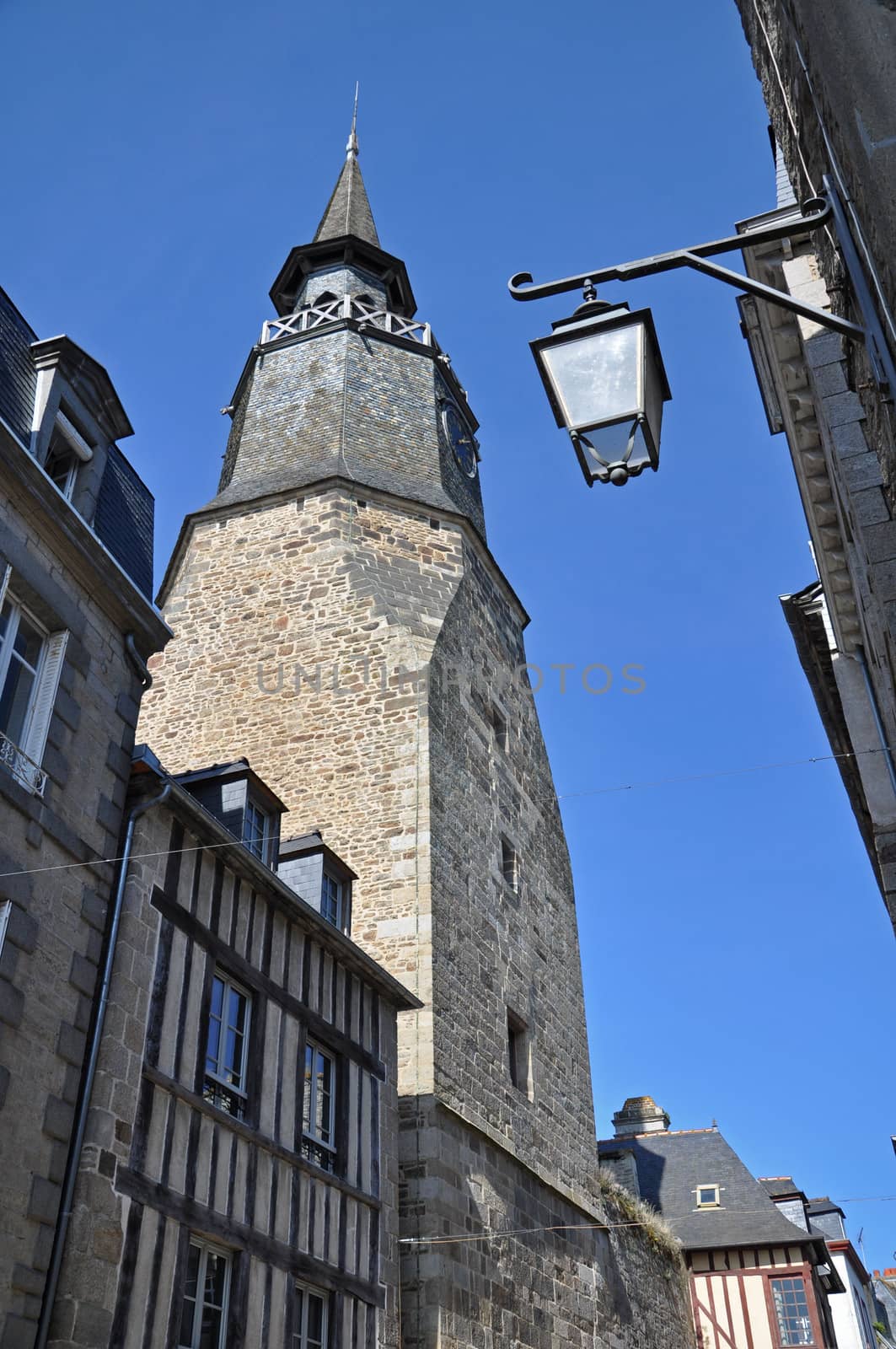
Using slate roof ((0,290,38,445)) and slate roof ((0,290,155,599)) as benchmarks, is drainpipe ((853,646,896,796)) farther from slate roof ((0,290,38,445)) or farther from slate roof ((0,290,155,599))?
slate roof ((0,290,38,445))

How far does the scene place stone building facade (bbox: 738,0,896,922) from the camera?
98.0 inches

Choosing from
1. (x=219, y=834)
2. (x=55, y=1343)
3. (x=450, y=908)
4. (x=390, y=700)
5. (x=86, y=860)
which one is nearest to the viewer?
(x=55, y=1343)

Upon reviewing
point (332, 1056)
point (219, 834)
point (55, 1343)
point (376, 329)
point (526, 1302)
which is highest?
point (376, 329)

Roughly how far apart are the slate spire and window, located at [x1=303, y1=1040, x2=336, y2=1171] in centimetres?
1326

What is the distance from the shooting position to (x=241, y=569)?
473 inches

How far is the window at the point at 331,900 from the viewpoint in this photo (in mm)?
7969

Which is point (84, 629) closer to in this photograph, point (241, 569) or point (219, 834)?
point (219, 834)

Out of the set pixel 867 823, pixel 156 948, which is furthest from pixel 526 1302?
pixel 156 948

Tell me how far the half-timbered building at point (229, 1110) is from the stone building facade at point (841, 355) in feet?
11.2

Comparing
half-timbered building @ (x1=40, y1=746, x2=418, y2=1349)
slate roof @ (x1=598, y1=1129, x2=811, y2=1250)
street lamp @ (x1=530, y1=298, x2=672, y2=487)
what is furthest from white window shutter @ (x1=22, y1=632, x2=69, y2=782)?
slate roof @ (x1=598, y1=1129, x2=811, y2=1250)

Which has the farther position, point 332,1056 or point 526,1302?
point 526,1302

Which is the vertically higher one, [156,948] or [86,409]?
[86,409]

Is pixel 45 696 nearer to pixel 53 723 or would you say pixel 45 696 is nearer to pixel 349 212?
pixel 53 723

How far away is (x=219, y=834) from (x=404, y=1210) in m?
3.15
